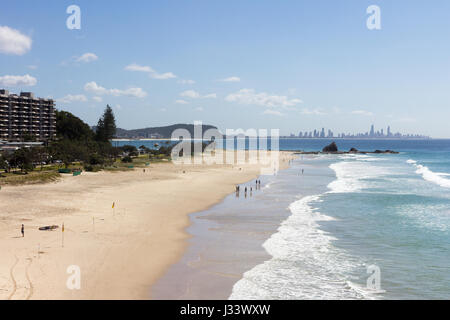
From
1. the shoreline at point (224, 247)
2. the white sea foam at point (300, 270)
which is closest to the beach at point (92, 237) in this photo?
the shoreline at point (224, 247)

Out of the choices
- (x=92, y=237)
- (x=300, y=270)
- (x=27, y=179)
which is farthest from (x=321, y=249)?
(x=27, y=179)

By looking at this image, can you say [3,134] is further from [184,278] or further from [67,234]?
[184,278]

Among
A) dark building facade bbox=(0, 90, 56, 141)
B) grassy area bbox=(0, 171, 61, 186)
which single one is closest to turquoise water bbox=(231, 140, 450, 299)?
grassy area bbox=(0, 171, 61, 186)

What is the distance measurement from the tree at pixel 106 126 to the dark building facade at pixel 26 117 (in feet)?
50.3

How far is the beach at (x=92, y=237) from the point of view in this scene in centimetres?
1535

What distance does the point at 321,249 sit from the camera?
21.8m

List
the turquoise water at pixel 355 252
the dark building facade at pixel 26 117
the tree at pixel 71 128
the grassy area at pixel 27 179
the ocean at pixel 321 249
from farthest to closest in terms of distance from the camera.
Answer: the tree at pixel 71 128 → the dark building facade at pixel 26 117 → the grassy area at pixel 27 179 → the ocean at pixel 321 249 → the turquoise water at pixel 355 252

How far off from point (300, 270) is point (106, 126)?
4011 inches

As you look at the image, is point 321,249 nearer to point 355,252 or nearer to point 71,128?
point 355,252

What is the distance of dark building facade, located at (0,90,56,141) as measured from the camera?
359 ft

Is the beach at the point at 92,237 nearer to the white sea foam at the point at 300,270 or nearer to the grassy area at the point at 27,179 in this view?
the grassy area at the point at 27,179
